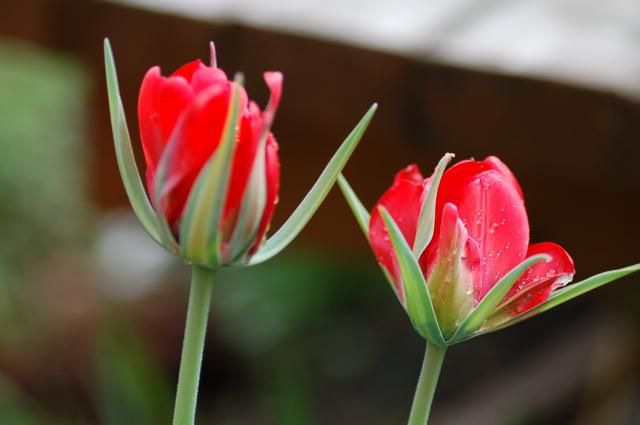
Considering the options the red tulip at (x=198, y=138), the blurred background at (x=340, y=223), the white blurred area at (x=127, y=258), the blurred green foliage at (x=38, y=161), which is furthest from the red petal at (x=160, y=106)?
the blurred green foliage at (x=38, y=161)

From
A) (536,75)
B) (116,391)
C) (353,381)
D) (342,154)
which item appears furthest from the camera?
(353,381)

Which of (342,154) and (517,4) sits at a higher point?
(517,4)

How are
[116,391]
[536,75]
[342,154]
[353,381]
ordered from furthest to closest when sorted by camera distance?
[353,381] → [116,391] → [536,75] → [342,154]

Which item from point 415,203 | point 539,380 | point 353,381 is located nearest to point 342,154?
point 415,203

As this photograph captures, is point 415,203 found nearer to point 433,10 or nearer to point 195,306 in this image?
point 195,306

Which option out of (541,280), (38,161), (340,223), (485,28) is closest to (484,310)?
(541,280)

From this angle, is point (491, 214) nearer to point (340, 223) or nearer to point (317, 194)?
point (317, 194)

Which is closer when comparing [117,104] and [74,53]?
[117,104]
